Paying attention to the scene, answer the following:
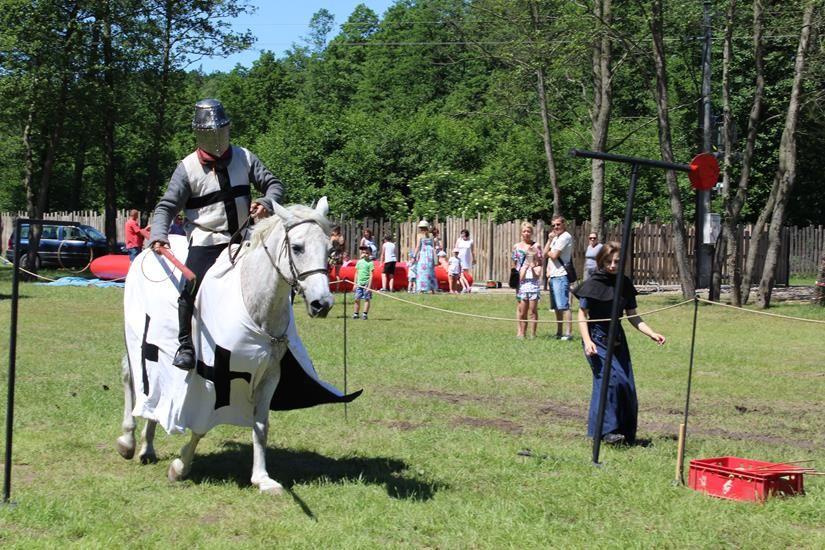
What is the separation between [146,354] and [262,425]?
1.12m

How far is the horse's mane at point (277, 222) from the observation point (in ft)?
23.2

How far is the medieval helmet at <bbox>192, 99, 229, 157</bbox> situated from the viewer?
25.4 feet

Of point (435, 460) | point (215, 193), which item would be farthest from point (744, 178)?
point (215, 193)

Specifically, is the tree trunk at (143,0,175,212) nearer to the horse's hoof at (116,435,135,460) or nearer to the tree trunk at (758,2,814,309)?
the tree trunk at (758,2,814,309)

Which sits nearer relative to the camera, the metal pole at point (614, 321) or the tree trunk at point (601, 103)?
the metal pole at point (614, 321)

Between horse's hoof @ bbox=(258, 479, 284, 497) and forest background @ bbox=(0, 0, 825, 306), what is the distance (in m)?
20.2

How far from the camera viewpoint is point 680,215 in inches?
1091

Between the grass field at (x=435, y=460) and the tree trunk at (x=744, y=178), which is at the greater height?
the tree trunk at (x=744, y=178)

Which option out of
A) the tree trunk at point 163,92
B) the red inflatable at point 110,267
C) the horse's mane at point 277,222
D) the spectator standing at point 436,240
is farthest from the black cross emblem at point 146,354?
the tree trunk at point 163,92

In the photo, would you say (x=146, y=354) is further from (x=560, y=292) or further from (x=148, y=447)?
(x=560, y=292)

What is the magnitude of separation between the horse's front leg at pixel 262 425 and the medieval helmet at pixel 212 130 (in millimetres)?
1717

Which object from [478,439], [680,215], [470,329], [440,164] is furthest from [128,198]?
[478,439]

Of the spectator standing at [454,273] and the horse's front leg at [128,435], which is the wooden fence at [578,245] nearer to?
the spectator standing at [454,273]

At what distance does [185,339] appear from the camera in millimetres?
7430
